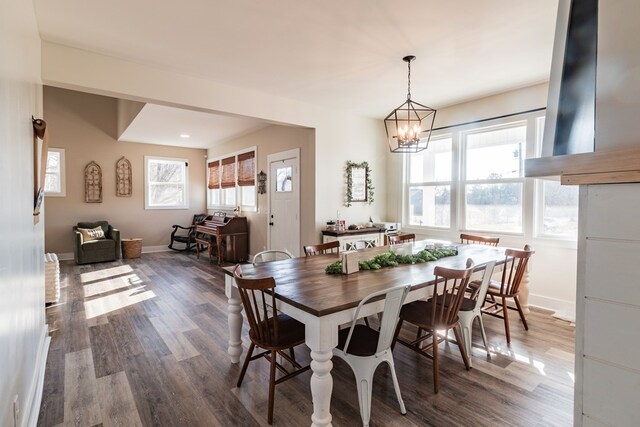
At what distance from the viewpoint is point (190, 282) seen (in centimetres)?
507

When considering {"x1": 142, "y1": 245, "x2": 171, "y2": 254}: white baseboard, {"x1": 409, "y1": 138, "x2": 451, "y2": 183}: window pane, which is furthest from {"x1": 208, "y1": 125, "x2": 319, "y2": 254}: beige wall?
{"x1": 142, "y1": 245, "x2": 171, "y2": 254}: white baseboard

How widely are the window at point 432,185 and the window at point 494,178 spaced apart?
297 millimetres

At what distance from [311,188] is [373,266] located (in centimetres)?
251

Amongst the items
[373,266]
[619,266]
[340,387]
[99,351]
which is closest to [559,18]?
[619,266]

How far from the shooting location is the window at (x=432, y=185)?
484 cm

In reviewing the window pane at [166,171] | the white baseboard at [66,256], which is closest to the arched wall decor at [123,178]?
the window pane at [166,171]

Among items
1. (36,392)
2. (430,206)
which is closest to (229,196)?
(430,206)

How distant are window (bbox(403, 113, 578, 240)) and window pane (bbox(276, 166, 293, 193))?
1990mm

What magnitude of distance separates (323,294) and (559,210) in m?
3.37

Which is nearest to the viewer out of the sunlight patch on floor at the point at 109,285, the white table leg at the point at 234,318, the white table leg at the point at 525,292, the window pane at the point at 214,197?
the white table leg at the point at 234,318

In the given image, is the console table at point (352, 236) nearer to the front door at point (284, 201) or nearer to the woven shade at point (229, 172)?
the front door at point (284, 201)

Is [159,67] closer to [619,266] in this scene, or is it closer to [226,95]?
[226,95]

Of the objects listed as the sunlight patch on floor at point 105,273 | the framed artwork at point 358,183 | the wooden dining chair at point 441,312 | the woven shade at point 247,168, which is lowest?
the sunlight patch on floor at point 105,273

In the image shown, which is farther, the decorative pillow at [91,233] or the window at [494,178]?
the decorative pillow at [91,233]
